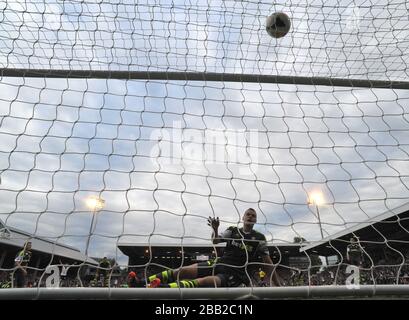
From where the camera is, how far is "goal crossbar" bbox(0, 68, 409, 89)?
12.0ft

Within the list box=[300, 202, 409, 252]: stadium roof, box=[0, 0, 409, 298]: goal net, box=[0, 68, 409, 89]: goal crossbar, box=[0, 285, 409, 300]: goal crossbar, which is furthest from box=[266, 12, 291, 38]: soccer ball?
box=[0, 285, 409, 300]: goal crossbar

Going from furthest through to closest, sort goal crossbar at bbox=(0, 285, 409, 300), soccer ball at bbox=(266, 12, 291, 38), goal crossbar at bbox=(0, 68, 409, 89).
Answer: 1. soccer ball at bbox=(266, 12, 291, 38)
2. goal crossbar at bbox=(0, 68, 409, 89)
3. goal crossbar at bbox=(0, 285, 409, 300)

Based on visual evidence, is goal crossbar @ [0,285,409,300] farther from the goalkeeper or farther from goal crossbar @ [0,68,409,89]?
goal crossbar @ [0,68,409,89]

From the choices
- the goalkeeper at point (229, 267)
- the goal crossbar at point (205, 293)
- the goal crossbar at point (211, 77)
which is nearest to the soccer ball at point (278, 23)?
the goal crossbar at point (211, 77)

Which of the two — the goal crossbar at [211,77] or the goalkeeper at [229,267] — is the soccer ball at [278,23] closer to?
the goal crossbar at [211,77]

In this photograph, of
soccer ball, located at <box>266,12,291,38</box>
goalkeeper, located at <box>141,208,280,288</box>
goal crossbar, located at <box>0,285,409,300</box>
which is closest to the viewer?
goal crossbar, located at <box>0,285,409,300</box>

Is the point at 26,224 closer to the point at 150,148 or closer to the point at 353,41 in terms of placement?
the point at 150,148

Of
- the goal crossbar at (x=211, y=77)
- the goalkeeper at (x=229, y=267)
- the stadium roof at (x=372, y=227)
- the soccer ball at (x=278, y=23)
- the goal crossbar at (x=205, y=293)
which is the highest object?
the soccer ball at (x=278, y=23)

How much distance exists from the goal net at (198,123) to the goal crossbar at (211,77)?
15 mm

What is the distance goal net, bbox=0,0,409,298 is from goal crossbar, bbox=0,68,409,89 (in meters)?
0.02

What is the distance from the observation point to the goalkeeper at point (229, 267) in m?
3.13

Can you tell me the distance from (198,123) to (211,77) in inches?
23.1

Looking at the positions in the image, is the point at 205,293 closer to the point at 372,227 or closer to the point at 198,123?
the point at 198,123

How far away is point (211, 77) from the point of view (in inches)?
153
